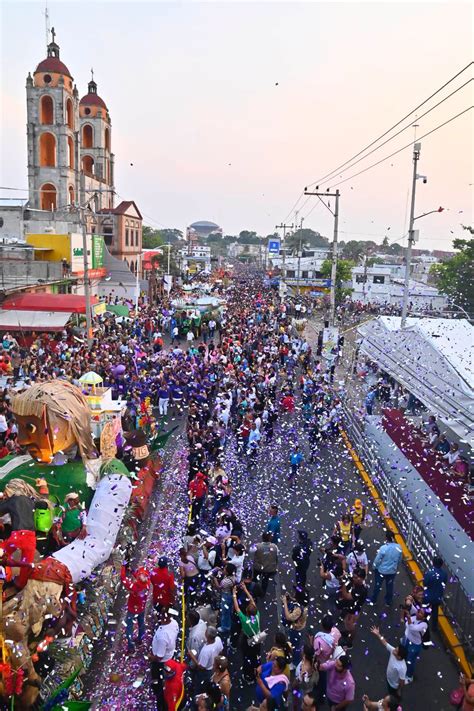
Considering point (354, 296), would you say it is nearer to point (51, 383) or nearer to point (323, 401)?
point (323, 401)

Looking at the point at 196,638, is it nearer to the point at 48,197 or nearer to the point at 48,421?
the point at 48,421

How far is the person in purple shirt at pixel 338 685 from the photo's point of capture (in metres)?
5.77

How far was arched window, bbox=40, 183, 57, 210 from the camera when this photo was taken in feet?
147

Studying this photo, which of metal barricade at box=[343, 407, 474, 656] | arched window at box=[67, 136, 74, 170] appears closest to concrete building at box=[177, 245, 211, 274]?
arched window at box=[67, 136, 74, 170]

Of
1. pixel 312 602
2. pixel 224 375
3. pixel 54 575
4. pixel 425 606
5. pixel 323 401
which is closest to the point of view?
pixel 54 575

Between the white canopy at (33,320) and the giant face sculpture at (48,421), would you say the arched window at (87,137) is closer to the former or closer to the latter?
the white canopy at (33,320)

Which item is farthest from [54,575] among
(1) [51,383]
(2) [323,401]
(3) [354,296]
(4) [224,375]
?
(3) [354,296]

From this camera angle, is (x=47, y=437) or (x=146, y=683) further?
(x=47, y=437)

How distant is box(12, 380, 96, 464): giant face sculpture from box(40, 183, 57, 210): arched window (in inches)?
1536

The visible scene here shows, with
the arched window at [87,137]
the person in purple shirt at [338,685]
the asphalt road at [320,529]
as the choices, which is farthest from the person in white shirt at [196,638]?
the arched window at [87,137]

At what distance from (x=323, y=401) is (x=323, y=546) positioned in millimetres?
7872

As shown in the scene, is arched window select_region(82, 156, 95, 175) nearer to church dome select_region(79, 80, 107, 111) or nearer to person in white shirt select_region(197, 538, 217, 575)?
church dome select_region(79, 80, 107, 111)

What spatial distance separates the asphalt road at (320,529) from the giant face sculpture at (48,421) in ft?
12.0

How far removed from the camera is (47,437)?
9156mm
